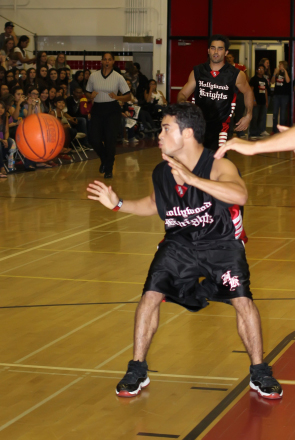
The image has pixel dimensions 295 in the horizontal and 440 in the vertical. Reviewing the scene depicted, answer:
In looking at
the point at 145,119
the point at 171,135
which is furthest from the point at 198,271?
the point at 145,119

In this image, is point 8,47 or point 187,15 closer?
point 8,47

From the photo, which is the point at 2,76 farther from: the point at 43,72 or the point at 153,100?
the point at 153,100

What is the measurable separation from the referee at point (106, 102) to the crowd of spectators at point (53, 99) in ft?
4.52

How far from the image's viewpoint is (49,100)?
47.1 ft

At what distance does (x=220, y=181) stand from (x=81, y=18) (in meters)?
19.1

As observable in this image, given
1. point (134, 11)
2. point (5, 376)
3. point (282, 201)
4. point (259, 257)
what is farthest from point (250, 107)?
point (134, 11)

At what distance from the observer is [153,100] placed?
787 inches

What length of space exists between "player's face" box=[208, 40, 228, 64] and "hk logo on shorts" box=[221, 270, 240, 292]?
12.1 ft

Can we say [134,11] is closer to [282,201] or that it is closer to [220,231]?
[282,201]

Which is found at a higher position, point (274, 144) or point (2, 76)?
point (2, 76)

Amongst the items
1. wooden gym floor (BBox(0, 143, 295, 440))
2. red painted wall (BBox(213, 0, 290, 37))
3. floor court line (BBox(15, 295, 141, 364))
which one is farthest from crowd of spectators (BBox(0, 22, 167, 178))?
floor court line (BBox(15, 295, 141, 364))

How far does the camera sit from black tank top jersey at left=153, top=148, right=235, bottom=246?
380cm

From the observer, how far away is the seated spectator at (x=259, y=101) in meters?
20.0

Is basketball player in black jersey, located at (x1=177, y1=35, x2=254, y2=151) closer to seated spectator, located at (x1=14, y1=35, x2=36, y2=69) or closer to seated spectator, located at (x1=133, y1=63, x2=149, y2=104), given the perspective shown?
seated spectator, located at (x1=14, y1=35, x2=36, y2=69)
